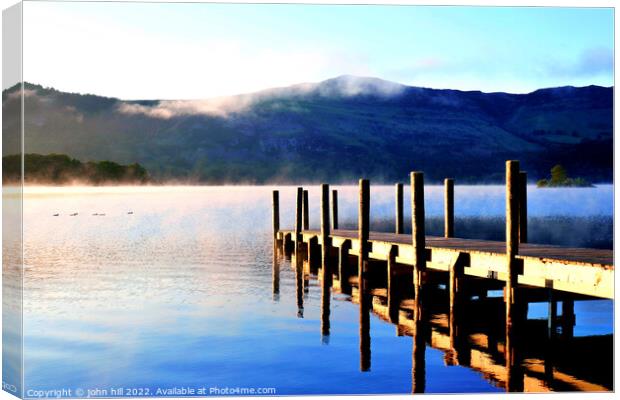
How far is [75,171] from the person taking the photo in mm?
150875

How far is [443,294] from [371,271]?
11.2 ft

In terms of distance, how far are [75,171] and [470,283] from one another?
13725cm

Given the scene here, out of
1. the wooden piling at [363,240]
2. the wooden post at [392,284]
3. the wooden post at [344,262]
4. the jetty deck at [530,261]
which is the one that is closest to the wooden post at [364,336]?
the wooden post at [392,284]

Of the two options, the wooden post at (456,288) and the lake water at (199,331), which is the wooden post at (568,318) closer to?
the lake water at (199,331)

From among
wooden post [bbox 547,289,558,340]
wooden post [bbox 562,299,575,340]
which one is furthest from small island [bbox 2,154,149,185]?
wooden post [bbox 547,289,558,340]

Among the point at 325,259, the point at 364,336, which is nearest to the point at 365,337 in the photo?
the point at 364,336

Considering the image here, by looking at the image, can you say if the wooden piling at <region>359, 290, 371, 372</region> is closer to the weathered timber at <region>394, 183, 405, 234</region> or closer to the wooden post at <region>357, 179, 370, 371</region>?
the wooden post at <region>357, 179, 370, 371</region>

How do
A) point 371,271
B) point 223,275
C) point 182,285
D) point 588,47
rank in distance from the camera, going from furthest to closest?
1. point 223,275
2. point 182,285
3. point 371,271
4. point 588,47

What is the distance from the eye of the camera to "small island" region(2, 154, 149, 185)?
127812 mm

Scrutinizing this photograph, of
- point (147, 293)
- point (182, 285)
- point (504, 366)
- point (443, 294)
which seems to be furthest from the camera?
point (182, 285)

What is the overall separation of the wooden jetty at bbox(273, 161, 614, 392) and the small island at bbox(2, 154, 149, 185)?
3144 inches

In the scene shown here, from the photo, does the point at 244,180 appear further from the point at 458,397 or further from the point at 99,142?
the point at 458,397

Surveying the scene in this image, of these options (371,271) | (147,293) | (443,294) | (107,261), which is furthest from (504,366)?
(107,261)

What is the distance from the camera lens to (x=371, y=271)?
80.2 ft
